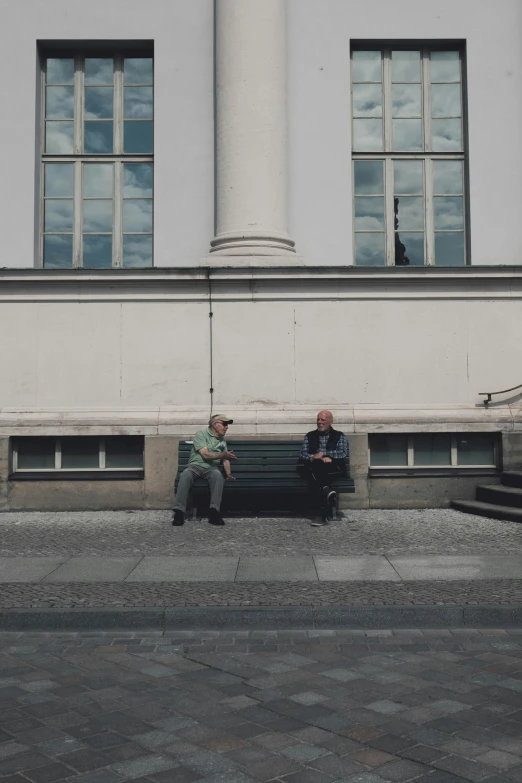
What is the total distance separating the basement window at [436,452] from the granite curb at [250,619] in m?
5.86

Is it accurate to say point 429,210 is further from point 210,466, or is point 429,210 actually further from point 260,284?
point 210,466

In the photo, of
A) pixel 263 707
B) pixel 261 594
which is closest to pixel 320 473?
pixel 261 594

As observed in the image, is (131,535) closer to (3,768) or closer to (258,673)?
(258,673)

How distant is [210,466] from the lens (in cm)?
1140

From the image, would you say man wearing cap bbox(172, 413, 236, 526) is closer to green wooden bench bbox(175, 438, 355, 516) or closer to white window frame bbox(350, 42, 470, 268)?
green wooden bench bbox(175, 438, 355, 516)

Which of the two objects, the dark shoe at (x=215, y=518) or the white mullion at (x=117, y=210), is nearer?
the dark shoe at (x=215, y=518)

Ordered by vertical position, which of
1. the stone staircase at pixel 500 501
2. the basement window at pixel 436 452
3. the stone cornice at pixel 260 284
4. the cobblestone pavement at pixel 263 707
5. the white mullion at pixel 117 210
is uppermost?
the white mullion at pixel 117 210

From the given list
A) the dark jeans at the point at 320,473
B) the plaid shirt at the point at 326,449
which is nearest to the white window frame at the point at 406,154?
the plaid shirt at the point at 326,449

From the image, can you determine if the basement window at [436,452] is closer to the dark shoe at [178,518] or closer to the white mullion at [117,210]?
the dark shoe at [178,518]

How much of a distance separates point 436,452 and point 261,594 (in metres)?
6.00

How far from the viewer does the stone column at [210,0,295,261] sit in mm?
13086

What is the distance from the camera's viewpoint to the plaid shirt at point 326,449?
1141 cm

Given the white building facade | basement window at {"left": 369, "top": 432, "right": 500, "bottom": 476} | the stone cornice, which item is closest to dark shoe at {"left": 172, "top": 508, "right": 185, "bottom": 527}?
the white building facade

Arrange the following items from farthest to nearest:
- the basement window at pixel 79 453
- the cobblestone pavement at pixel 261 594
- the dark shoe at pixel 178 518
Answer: the basement window at pixel 79 453, the dark shoe at pixel 178 518, the cobblestone pavement at pixel 261 594
